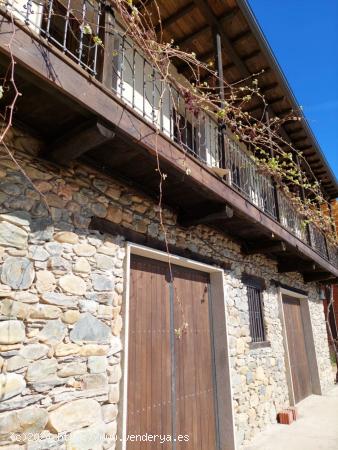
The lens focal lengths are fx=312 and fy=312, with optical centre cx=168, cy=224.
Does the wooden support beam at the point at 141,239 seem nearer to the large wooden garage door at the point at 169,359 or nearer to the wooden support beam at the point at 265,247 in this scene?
the large wooden garage door at the point at 169,359

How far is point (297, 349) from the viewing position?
25.9ft

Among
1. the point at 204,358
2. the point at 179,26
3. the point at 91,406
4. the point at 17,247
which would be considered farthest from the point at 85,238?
the point at 179,26

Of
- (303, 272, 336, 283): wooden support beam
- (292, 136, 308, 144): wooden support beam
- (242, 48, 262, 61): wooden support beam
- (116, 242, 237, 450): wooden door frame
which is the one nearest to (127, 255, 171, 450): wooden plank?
(116, 242, 237, 450): wooden door frame

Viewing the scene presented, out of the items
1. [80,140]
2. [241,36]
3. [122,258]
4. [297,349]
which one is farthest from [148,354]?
[297,349]

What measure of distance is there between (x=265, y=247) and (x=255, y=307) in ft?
4.09

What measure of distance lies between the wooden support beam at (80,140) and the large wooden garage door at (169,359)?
1.53 meters

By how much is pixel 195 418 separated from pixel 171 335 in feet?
3.84

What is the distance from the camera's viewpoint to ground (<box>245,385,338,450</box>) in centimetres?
456

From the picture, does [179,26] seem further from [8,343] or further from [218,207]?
[8,343]

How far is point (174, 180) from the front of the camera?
3586mm

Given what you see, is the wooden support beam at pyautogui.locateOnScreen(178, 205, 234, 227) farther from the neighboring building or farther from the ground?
the ground

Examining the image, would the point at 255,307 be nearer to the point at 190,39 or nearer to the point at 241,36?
the point at 241,36

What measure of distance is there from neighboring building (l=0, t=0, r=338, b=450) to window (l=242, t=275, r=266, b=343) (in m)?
0.05

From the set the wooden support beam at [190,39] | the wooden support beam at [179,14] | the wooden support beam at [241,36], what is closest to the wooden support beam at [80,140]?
the wooden support beam at [179,14]
